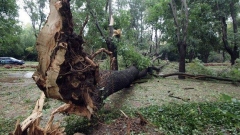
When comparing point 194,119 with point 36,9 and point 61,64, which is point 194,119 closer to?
point 61,64

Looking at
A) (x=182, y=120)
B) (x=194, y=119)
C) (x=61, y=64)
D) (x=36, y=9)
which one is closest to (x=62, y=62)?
(x=61, y=64)

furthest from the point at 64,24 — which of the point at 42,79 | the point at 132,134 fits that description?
the point at 132,134

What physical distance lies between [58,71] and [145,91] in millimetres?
4186

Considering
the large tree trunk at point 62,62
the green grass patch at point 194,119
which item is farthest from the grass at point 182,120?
the large tree trunk at point 62,62

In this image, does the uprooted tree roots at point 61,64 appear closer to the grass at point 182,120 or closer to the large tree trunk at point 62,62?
the large tree trunk at point 62,62

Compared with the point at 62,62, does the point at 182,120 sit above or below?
below

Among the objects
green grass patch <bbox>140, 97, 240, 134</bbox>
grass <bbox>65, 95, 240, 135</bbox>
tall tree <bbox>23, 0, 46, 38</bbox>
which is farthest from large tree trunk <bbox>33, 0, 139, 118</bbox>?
tall tree <bbox>23, 0, 46, 38</bbox>

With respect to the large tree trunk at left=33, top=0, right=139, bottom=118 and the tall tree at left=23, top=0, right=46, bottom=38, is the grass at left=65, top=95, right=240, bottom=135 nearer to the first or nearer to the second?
the large tree trunk at left=33, top=0, right=139, bottom=118

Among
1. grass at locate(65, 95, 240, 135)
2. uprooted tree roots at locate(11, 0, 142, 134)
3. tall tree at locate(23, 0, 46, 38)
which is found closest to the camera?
uprooted tree roots at locate(11, 0, 142, 134)

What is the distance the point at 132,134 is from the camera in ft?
10.3

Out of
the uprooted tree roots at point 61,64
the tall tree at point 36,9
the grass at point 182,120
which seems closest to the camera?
the uprooted tree roots at point 61,64

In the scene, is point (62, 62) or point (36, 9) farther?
point (36, 9)

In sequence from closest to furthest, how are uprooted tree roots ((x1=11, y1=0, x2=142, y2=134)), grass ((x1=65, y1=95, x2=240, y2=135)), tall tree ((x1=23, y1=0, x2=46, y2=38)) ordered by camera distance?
uprooted tree roots ((x1=11, y1=0, x2=142, y2=134))
grass ((x1=65, y1=95, x2=240, y2=135))
tall tree ((x1=23, y1=0, x2=46, y2=38))

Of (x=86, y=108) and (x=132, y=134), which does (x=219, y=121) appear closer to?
(x=132, y=134)
